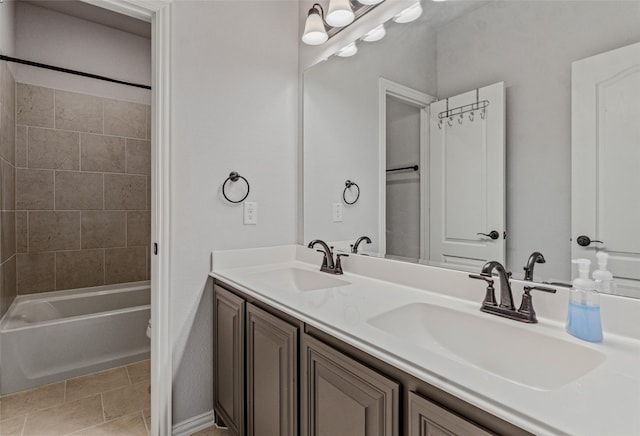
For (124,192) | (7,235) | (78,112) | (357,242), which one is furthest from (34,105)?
(357,242)

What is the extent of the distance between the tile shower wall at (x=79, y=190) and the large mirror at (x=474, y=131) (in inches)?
76.9

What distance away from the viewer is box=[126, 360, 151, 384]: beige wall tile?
2207 millimetres

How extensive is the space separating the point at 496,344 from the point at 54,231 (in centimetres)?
300

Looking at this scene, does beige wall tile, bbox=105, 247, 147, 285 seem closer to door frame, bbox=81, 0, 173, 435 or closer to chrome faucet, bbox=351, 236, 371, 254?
door frame, bbox=81, 0, 173, 435

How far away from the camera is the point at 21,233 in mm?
2457

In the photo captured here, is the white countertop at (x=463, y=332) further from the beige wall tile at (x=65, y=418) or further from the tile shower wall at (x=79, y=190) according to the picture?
the tile shower wall at (x=79, y=190)

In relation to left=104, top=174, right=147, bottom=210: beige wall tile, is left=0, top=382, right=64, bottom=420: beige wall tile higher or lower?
lower

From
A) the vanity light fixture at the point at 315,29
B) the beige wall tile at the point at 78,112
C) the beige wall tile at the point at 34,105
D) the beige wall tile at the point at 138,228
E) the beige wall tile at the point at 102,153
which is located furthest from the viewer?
the beige wall tile at the point at 138,228

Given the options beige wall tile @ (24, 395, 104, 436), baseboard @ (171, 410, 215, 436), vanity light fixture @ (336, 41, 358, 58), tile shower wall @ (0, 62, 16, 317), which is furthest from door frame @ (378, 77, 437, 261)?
tile shower wall @ (0, 62, 16, 317)

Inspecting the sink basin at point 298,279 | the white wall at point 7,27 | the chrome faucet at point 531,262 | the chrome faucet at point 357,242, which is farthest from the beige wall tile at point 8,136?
the chrome faucet at point 531,262

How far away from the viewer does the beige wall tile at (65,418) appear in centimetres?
170

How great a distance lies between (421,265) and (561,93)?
0.73 meters

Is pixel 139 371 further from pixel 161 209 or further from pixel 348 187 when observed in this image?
pixel 348 187

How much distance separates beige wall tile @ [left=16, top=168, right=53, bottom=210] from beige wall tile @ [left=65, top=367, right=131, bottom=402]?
128 centimetres
